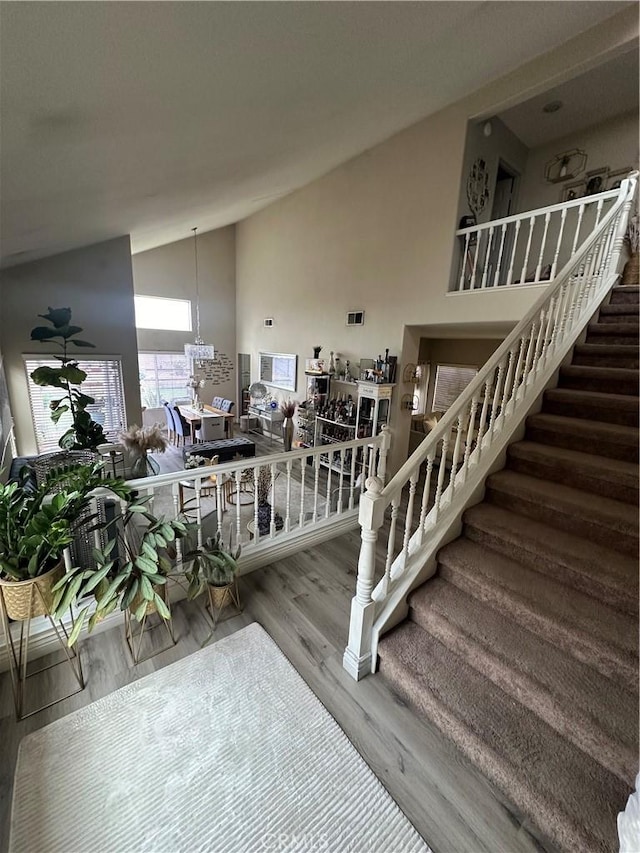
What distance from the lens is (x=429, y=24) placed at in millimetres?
1912

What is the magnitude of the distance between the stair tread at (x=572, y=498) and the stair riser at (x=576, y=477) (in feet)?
0.10

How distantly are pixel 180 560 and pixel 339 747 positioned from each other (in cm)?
137

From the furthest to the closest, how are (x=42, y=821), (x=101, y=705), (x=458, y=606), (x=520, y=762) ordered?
(x=458, y=606) → (x=101, y=705) → (x=520, y=762) → (x=42, y=821)

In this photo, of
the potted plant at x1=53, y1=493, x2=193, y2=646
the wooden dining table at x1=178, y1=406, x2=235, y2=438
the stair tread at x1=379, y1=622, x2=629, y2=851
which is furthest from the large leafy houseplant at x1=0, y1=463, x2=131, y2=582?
the wooden dining table at x1=178, y1=406, x2=235, y2=438

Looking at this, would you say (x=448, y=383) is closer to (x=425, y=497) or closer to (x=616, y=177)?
(x=616, y=177)

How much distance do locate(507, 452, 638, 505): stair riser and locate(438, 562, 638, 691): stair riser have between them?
0.90 meters

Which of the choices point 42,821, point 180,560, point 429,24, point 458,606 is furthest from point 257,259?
point 42,821

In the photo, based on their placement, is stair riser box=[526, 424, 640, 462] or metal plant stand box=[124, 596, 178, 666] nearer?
metal plant stand box=[124, 596, 178, 666]

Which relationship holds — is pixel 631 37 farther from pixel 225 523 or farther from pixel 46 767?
pixel 46 767

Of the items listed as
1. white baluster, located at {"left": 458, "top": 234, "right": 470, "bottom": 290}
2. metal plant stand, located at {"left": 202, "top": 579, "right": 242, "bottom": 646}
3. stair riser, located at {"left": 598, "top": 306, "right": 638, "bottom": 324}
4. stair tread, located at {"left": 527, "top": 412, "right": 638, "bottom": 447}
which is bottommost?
metal plant stand, located at {"left": 202, "top": 579, "right": 242, "bottom": 646}

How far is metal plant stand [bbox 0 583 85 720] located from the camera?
59.6 inches

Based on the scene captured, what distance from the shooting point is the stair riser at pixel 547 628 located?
1406 mm

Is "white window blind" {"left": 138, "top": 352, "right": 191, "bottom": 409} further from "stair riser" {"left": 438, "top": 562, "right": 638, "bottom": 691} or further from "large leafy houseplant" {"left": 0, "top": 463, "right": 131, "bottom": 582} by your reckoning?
"stair riser" {"left": 438, "top": 562, "right": 638, "bottom": 691}

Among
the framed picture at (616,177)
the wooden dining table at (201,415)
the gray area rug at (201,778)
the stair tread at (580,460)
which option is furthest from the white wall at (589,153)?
the gray area rug at (201,778)
